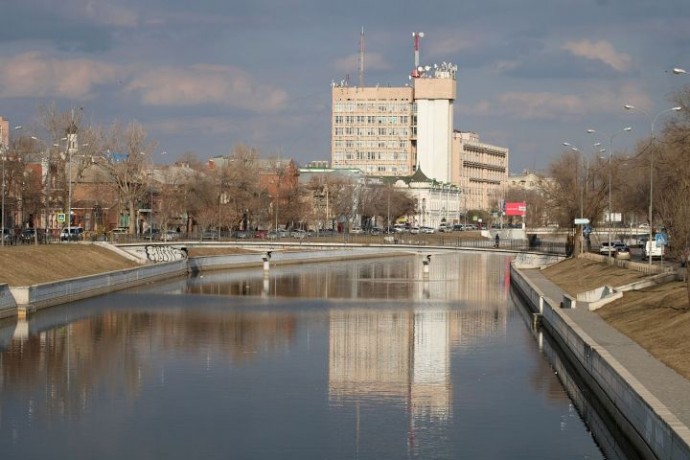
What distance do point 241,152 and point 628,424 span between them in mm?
112928

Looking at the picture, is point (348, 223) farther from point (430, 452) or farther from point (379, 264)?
point (430, 452)

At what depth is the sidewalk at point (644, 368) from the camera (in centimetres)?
2698

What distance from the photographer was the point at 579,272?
7594 centimetres

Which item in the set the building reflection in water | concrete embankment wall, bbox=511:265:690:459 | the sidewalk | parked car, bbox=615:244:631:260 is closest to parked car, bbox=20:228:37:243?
the building reflection in water

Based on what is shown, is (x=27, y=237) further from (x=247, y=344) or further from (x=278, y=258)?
(x=247, y=344)

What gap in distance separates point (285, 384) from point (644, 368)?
1242 cm

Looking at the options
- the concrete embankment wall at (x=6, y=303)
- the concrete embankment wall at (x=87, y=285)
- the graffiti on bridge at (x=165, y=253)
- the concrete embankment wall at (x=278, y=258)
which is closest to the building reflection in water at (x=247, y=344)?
the concrete embankment wall at (x=87, y=285)

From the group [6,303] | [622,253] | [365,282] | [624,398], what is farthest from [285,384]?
[622,253]

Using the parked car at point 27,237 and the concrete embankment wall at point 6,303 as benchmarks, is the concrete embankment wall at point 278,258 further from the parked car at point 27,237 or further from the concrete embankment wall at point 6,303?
the concrete embankment wall at point 6,303

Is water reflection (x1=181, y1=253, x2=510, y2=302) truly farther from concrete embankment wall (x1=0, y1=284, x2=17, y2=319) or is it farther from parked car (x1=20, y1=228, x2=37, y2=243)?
concrete embankment wall (x1=0, y1=284, x2=17, y2=319)

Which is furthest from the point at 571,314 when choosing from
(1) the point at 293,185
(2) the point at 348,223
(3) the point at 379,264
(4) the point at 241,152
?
(2) the point at 348,223

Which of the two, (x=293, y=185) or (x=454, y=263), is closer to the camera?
(x=454, y=263)

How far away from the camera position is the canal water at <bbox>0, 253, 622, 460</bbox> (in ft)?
99.4

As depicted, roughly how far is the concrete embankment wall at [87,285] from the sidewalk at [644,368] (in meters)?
26.8
